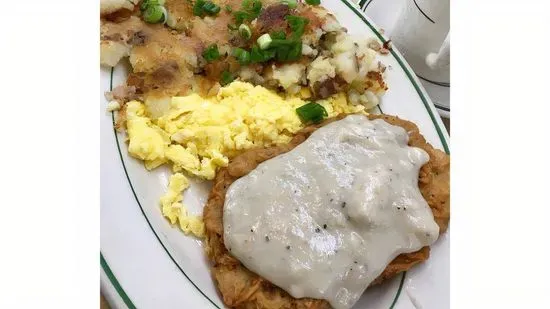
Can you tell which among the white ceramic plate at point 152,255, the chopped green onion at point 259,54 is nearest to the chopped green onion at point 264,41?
the chopped green onion at point 259,54

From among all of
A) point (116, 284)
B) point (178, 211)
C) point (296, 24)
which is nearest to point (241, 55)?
point (296, 24)

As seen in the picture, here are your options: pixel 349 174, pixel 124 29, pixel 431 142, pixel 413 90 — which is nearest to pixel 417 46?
pixel 413 90

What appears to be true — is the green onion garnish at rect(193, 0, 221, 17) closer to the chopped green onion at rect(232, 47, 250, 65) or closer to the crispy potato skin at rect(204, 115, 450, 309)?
the chopped green onion at rect(232, 47, 250, 65)

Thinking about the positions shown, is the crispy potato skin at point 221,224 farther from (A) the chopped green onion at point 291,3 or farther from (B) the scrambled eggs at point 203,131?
(A) the chopped green onion at point 291,3

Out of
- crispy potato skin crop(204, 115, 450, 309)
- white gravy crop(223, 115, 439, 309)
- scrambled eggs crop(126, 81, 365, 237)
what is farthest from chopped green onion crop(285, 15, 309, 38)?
white gravy crop(223, 115, 439, 309)

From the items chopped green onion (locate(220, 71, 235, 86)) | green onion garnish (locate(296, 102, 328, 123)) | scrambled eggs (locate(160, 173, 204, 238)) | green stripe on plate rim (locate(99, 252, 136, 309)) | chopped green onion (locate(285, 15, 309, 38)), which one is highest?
chopped green onion (locate(285, 15, 309, 38))

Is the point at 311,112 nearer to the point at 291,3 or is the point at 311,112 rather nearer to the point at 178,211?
the point at 291,3
